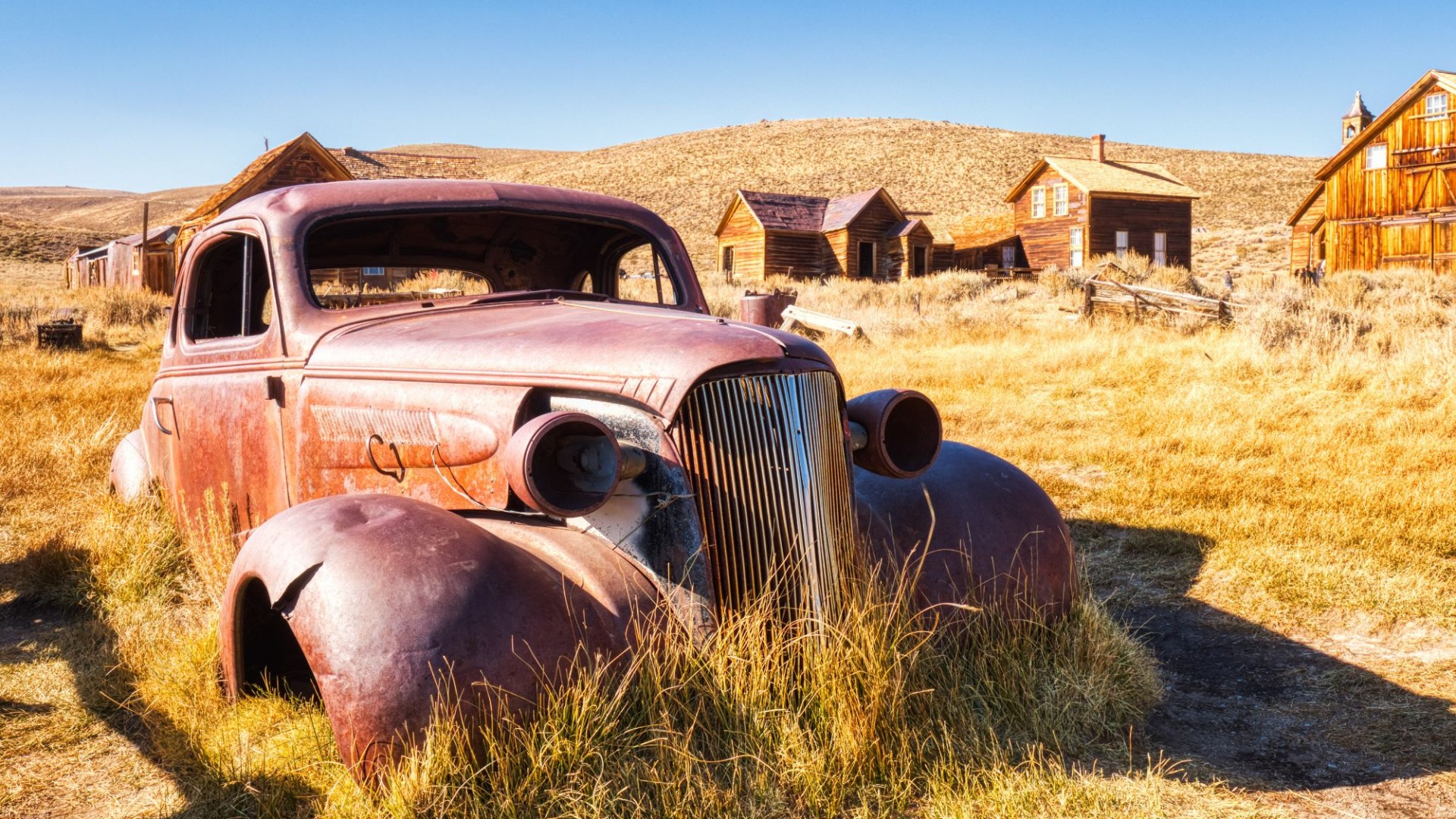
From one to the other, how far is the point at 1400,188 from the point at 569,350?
33533mm

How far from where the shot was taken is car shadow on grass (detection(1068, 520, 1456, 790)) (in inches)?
128

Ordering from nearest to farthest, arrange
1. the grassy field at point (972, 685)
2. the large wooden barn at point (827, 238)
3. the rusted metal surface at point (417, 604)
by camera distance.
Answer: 1. the rusted metal surface at point (417, 604)
2. the grassy field at point (972, 685)
3. the large wooden barn at point (827, 238)

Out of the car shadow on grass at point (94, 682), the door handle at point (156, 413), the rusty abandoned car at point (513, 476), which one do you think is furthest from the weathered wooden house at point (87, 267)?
the rusty abandoned car at point (513, 476)

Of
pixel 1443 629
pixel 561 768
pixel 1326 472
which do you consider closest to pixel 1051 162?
pixel 1326 472

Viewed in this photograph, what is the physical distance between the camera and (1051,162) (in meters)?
39.3

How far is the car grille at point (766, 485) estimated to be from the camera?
2.81 metres

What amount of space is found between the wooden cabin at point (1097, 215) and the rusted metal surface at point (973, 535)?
114 ft

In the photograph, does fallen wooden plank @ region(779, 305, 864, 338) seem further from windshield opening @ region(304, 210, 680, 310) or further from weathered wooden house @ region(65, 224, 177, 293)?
weathered wooden house @ region(65, 224, 177, 293)

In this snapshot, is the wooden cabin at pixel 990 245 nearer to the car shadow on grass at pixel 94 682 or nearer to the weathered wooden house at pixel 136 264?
the weathered wooden house at pixel 136 264

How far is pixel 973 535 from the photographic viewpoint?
372 cm

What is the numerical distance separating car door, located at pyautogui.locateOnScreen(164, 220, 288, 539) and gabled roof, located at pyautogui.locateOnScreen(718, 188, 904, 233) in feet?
109

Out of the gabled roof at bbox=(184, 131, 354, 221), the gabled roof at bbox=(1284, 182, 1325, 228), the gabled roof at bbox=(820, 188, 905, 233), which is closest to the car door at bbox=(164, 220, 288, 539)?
the gabled roof at bbox=(184, 131, 354, 221)

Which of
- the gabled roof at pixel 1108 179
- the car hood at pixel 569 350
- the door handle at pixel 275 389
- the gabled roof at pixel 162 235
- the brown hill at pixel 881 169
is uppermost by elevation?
the brown hill at pixel 881 169

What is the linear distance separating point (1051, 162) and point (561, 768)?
40125mm
